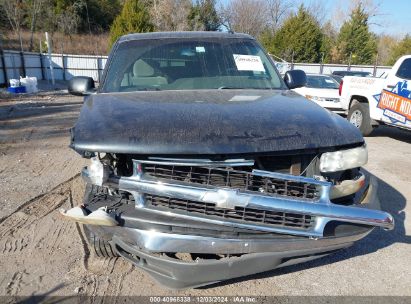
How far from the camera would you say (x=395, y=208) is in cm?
428

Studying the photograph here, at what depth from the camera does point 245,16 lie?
42.5 metres

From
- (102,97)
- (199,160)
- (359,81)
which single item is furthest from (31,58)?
(199,160)

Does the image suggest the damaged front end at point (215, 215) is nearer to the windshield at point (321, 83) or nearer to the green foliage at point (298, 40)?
the windshield at point (321, 83)

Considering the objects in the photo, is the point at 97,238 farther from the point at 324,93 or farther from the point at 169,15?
the point at 169,15

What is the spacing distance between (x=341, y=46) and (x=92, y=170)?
41480mm

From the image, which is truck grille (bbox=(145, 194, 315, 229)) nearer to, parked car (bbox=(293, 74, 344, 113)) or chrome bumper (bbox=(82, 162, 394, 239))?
chrome bumper (bbox=(82, 162, 394, 239))

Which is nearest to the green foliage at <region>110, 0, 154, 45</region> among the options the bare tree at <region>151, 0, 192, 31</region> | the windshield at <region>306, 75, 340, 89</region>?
the bare tree at <region>151, 0, 192, 31</region>

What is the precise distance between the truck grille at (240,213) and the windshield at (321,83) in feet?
33.5

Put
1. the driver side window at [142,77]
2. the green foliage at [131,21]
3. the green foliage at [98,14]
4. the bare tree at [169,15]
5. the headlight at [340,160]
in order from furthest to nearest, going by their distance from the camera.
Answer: the green foliage at [98,14]
the bare tree at [169,15]
the green foliage at [131,21]
the driver side window at [142,77]
the headlight at [340,160]

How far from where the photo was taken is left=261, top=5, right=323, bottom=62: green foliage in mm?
33819

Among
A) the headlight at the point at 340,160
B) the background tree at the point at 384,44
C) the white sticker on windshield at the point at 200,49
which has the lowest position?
the headlight at the point at 340,160

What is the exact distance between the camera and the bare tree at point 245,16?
139 ft

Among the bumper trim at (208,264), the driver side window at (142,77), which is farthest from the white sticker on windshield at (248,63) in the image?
the bumper trim at (208,264)

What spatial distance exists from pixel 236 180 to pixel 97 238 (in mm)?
1250
